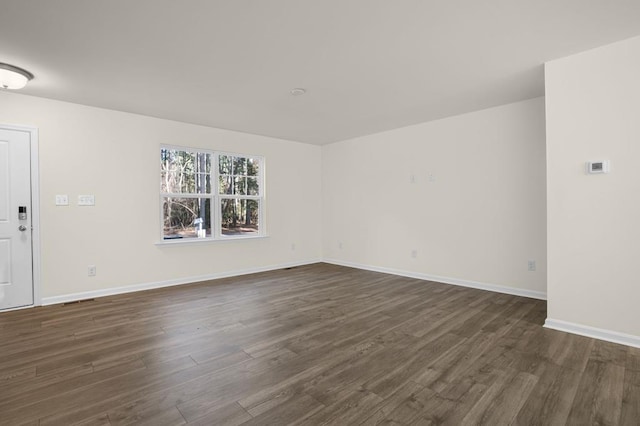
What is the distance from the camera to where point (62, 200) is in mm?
3951

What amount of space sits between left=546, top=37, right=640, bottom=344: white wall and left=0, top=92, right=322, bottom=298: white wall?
446cm

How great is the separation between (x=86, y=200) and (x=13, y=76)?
1609 mm

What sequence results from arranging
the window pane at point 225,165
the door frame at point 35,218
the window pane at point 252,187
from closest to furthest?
the door frame at point 35,218, the window pane at point 225,165, the window pane at point 252,187

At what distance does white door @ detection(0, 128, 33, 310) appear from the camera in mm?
3623

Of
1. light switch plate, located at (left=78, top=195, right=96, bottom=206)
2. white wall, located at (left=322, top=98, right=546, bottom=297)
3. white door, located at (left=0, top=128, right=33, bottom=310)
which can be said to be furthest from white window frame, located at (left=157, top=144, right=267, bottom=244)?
white wall, located at (left=322, top=98, right=546, bottom=297)

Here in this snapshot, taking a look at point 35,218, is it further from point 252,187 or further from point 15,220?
point 252,187

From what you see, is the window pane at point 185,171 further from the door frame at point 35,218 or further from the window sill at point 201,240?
the door frame at point 35,218

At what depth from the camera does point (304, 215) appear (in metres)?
6.54

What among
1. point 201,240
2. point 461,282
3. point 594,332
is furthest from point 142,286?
point 594,332

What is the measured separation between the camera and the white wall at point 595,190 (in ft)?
8.57

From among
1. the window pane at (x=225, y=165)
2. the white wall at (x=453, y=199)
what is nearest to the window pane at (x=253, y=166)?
the window pane at (x=225, y=165)

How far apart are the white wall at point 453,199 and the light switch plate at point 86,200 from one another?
413cm

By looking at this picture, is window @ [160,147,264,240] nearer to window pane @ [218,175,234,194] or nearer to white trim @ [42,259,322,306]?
window pane @ [218,175,234,194]

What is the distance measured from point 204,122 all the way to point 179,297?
2.65 meters
